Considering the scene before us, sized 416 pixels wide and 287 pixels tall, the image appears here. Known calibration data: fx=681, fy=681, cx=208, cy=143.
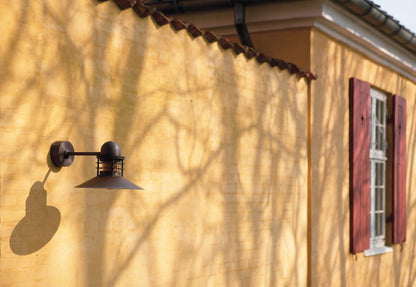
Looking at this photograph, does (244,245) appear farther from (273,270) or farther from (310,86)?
(310,86)

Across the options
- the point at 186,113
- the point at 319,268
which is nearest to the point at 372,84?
the point at 319,268

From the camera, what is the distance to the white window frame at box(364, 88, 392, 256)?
7887mm

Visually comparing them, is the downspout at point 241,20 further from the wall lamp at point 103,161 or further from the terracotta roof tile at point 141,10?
the wall lamp at point 103,161

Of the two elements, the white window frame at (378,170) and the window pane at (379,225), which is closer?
the white window frame at (378,170)

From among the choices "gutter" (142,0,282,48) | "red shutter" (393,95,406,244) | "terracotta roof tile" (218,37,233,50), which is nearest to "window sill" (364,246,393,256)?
"red shutter" (393,95,406,244)

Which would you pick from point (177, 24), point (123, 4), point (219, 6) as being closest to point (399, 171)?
point (219, 6)

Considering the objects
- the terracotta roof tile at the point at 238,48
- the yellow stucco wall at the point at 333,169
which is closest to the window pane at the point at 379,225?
the yellow stucco wall at the point at 333,169

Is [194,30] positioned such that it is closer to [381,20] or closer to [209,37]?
[209,37]

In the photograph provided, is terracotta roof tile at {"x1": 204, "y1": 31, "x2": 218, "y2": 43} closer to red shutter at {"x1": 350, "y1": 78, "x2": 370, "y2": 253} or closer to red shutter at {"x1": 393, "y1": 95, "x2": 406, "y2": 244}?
red shutter at {"x1": 350, "y1": 78, "x2": 370, "y2": 253}

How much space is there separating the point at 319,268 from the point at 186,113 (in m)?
2.55

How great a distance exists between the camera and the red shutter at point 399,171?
8164 millimetres

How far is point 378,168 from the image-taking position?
8070 millimetres

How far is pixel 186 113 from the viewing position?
14.7 ft

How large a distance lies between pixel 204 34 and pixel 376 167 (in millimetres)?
4057
